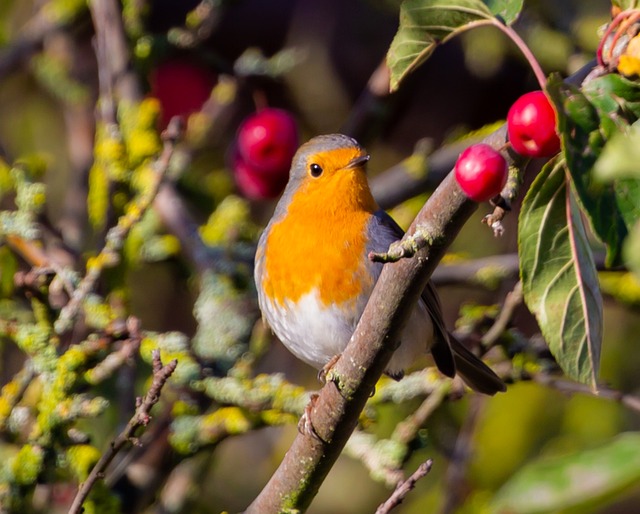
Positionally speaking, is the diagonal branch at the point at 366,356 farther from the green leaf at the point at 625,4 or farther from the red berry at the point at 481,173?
the green leaf at the point at 625,4

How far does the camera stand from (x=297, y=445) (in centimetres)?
210

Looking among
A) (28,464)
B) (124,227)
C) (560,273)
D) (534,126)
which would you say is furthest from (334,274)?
(534,126)

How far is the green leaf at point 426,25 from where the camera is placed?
1.64 m

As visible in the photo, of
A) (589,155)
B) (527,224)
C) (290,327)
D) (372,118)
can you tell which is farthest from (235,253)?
(589,155)

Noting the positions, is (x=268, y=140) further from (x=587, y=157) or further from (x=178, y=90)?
(x=587, y=157)

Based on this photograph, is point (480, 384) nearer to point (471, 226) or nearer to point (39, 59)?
point (471, 226)

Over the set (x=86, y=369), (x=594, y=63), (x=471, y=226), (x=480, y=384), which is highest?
(x=594, y=63)

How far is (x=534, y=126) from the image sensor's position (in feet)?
4.75

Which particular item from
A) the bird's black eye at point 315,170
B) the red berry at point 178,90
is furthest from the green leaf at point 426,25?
the red berry at point 178,90

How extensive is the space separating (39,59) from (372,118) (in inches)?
48.3

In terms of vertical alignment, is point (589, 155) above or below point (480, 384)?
above

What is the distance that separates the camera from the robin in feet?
9.20

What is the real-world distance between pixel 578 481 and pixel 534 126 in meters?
0.49

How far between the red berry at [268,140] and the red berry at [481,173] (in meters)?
1.98
